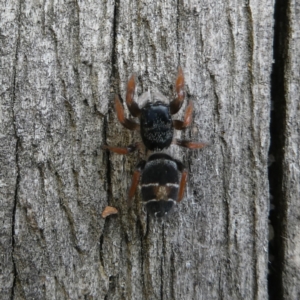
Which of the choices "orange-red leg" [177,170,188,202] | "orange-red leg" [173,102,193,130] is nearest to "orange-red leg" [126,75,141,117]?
"orange-red leg" [173,102,193,130]

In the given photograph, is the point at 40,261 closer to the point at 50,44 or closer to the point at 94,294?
the point at 94,294

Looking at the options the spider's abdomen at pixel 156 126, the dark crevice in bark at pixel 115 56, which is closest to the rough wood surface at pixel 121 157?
the dark crevice in bark at pixel 115 56

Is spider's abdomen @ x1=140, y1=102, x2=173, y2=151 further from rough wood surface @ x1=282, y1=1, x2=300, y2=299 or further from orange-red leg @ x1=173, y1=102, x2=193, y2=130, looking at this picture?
rough wood surface @ x1=282, y1=1, x2=300, y2=299

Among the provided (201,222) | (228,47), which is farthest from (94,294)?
(228,47)

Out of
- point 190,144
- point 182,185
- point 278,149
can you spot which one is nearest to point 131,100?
point 190,144

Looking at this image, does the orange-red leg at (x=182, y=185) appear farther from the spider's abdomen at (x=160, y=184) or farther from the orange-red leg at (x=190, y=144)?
the orange-red leg at (x=190, y=144)
